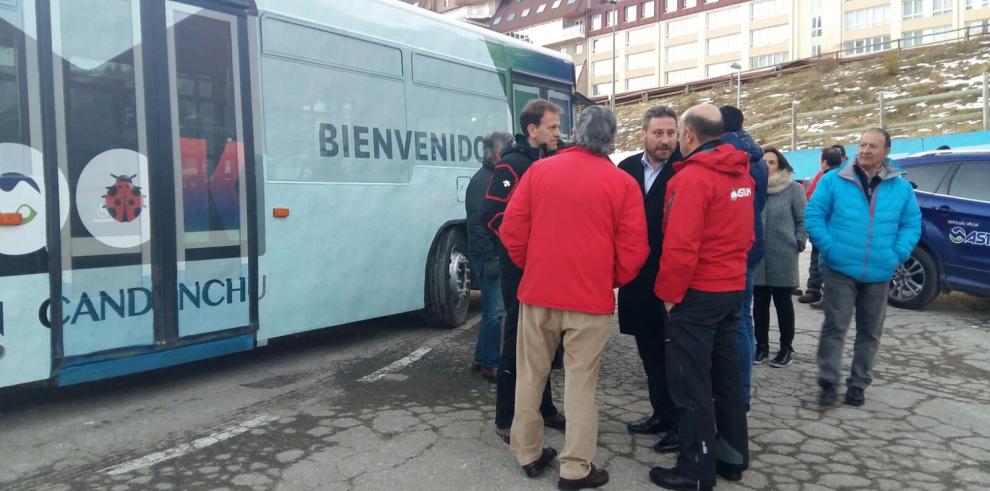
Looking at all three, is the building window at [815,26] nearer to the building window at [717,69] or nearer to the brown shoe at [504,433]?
the building window at [717,69]

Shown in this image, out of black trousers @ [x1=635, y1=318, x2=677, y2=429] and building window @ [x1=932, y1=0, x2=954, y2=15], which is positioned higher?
building window @ [x1=932, y1=0, x2=954, y2=15]

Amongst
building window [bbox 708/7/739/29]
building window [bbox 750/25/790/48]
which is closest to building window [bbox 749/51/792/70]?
building window [bbox 750/25/790/48]

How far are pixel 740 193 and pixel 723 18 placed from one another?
65791 mm

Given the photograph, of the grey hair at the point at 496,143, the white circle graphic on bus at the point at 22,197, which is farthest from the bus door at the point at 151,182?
the grey hair at the point at 496,143

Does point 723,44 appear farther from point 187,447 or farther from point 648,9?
point 187,447

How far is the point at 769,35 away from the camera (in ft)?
202

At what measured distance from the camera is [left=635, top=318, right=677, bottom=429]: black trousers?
434cm

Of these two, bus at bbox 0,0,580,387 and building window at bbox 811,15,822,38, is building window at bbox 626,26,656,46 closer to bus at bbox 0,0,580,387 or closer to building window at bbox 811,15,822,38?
building window at bbox 811,15,822,38

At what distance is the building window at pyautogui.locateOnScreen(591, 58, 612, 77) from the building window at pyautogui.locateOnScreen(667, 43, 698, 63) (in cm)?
686

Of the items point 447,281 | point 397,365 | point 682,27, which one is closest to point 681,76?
point 682,27

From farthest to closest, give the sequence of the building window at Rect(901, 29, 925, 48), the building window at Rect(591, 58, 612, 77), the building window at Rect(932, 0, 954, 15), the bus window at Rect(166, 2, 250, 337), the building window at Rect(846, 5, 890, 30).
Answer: the building window at Rect(591, 58, 612, 77) → the building window at Rect(846, 5, 890, 30) → the building window at Rect(932, 0, 954, 15) → the building window at Rect(901, 29, 925, 48) → the bus window at Rect(166, 2, 250, 337)

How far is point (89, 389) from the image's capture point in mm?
Result: 5496

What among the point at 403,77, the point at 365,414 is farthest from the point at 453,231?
the point at 365,414

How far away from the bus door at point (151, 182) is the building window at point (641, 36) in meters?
67.7
